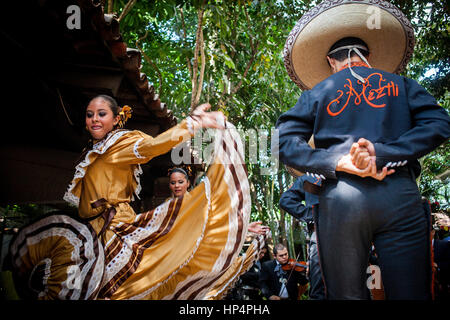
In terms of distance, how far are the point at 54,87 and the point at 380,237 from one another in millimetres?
3121

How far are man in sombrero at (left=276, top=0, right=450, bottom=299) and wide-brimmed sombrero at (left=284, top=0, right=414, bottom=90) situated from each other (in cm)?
22

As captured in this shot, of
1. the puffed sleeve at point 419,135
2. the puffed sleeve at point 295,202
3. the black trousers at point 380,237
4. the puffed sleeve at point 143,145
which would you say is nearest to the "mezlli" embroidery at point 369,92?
the puffed sleeve at point 419,135

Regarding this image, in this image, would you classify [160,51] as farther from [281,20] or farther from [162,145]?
[162,145]

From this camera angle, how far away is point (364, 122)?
185cm

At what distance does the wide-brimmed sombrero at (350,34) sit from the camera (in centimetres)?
240

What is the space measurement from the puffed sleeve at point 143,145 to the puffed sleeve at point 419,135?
1164mm

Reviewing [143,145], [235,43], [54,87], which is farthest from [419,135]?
[235,43]

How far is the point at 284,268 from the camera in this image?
22.2ft

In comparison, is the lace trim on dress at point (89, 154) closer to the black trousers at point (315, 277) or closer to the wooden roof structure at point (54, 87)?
the wooden roof structure at point (54, 87)

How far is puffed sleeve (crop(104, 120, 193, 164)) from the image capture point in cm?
234

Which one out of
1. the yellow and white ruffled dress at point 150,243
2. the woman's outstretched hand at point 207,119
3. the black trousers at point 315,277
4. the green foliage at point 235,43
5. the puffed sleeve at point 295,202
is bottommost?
the black trousers at point 315,277

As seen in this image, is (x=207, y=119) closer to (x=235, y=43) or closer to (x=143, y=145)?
(x=143, y=145)
